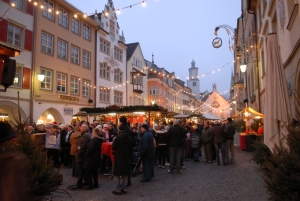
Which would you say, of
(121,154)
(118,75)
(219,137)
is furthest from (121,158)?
(118,75)

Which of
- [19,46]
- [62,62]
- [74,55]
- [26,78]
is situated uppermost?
[74,55]

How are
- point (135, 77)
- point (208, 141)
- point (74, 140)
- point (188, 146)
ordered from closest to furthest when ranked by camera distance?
point (74, 140) < point (208, 141) < point (188, 146) < point (135, 77)

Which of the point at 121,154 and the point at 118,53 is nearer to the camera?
the point at 121,154

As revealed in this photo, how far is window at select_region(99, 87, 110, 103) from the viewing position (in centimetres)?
3228

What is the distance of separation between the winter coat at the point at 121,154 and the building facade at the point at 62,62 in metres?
16.0

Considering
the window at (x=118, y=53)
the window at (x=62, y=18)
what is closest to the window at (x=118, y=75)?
the window at (x=118, y=53)

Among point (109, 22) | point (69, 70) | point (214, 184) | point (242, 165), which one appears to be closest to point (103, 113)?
point (69, 70)

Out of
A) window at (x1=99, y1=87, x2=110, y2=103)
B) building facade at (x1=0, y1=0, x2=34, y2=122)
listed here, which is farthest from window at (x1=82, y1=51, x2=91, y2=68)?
building facade at (x1=0, y1=0, x2=34, y2=122)

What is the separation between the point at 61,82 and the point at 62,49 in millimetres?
3094

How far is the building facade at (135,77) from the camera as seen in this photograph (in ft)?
129

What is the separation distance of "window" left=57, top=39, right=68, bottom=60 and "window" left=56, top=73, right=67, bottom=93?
1739mm

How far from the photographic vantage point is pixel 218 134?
12.0 metres

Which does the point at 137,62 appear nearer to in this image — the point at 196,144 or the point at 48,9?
the point at 48,9

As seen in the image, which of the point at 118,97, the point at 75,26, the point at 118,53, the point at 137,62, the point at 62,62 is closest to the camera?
the point at 62,62
